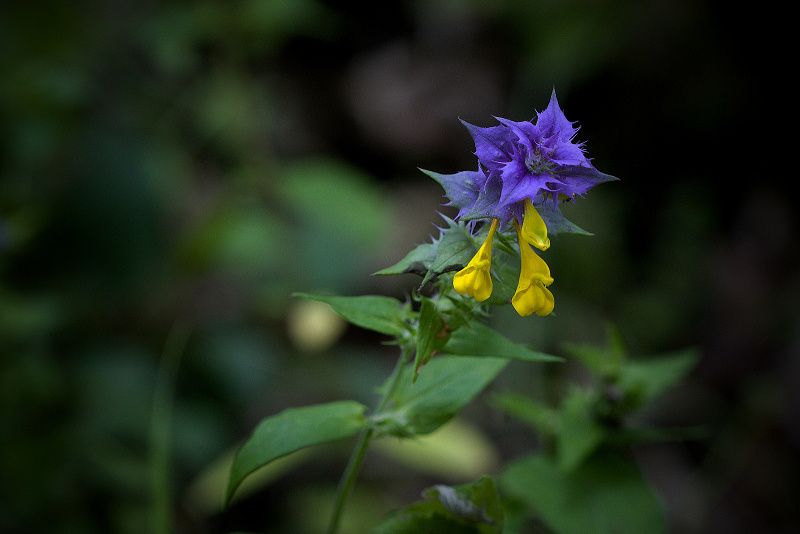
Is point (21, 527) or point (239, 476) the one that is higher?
point (239, 476)

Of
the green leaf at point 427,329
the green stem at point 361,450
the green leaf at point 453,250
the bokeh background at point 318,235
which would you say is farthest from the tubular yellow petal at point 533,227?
the bokeh background at point 318,235

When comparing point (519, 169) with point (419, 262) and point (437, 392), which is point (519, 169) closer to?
point (419, 262)

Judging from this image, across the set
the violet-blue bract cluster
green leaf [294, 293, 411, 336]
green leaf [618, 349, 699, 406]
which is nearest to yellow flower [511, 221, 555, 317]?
the violet-blue bract cluster

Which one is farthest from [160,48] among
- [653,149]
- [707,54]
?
[707,54]

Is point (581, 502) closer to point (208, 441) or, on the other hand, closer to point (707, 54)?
point (208, 441)

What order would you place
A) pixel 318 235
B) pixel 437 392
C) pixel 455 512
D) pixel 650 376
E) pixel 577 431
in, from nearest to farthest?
1. pixel 455 512
2. pixel 437 392
3. pixel 577 431
4. pixel 650 376
5. pixel 318 235

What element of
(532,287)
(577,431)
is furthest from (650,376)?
(532,287)
